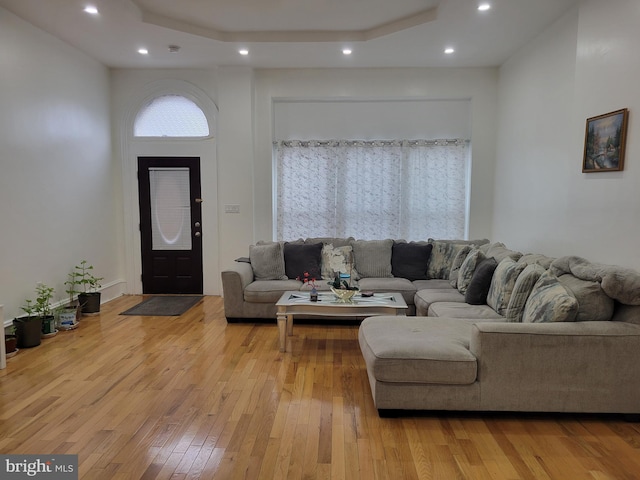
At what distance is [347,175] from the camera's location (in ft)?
18.7

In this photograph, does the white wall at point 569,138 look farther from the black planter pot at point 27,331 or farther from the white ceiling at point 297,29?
the black planter pot at point 27,331

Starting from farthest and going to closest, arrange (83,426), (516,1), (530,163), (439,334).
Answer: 1. (530,163)
2. (516,1)
3. (439,334)
4. (83,426)

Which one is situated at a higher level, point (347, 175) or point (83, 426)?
point (347, 175)

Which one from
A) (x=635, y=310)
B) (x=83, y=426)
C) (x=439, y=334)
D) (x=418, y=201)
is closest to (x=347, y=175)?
(x=418, y=201)

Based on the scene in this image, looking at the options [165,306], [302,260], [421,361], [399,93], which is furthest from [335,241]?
[421,361]

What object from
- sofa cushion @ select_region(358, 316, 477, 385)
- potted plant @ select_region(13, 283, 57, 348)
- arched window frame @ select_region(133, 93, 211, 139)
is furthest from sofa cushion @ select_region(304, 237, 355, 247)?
potted plant @ select_region(13, 283, 57, 348)

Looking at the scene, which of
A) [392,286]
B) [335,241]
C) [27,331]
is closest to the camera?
[27,331]

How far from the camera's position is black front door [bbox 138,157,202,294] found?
18.9 feet

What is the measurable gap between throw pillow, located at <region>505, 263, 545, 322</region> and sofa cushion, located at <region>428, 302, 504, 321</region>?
11.7 inches

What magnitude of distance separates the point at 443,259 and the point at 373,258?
0.82 m

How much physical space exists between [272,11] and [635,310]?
3829mm

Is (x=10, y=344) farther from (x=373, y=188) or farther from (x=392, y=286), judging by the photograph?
(x=373, y=188)

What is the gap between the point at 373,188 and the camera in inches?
225

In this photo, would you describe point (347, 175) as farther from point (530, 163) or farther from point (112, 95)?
point (112, 95)
